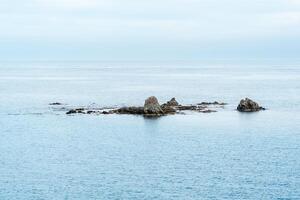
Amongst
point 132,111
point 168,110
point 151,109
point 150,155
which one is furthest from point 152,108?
point 150,155

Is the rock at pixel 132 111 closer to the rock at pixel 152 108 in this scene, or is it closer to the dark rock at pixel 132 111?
Result: the dark rock at pixel 132 111

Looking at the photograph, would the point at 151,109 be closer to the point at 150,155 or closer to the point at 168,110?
the point at 168,110

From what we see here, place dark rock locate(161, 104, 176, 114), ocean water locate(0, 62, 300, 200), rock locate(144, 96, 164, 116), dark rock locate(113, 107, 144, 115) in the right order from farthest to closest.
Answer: dark rock locate(161, 104, 176, 114) → dark rock locate(113, 107, 144, 115) → rock locate(144, 96, 164, 116) → ocean water locate(0, 62, 300, 200)

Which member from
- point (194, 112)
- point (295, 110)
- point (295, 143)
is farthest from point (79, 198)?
point (295, 110)

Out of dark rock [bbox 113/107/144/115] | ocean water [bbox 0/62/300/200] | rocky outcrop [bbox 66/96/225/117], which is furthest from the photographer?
dark rock [bbox 113/107/144/115]

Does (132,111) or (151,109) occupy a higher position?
(151,109)

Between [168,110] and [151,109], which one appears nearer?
[151,109]

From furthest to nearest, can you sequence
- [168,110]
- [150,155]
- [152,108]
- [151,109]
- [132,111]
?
[132,111]
[168,110]
[152,108]
[151,109]
[150,155]

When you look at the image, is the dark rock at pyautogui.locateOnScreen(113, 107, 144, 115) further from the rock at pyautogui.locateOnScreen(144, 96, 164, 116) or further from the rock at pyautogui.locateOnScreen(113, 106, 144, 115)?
the rock at pyautogui.locateOnScreen(144, 96, 164, 116)

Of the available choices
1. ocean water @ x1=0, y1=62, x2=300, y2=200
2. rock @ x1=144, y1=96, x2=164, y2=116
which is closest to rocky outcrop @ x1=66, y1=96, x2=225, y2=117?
rock @ x1=144, y1=96, x2=164, y2=116

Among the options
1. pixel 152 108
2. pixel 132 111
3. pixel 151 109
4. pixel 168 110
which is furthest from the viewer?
pixel 132 111

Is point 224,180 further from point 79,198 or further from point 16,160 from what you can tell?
point 16,160

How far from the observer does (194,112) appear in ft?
483

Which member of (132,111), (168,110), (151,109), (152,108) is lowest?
(132,111)
